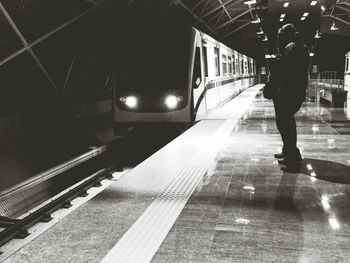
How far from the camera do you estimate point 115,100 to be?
8.66 m

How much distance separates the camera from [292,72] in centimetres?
472

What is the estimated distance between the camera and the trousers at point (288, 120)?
4883 millimetres

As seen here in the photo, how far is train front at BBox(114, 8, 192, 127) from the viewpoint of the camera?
8312 millimetres

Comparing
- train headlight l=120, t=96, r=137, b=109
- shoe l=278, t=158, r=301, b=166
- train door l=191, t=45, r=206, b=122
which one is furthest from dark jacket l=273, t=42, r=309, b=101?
train headlight l=120, t=96, r=137, b=109

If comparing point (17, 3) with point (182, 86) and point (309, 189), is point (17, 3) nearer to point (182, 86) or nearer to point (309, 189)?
point (182, 86)

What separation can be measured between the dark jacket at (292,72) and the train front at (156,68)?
365cm

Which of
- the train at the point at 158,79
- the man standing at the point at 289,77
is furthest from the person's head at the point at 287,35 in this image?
the train at the point at 158,79

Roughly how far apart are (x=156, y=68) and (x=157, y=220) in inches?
214

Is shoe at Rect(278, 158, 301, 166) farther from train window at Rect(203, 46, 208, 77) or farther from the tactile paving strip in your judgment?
train window at Rect(203, 46, 208, 77)

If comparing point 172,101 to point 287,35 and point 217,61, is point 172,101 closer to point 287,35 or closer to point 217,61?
point 287,35

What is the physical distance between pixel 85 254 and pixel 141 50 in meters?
6.19

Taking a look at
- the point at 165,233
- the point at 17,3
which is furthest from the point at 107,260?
the point at 17,3

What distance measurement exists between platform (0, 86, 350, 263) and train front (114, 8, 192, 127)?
→ 101 inches

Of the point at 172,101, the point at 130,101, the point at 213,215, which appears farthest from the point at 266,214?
the point at 130,101
